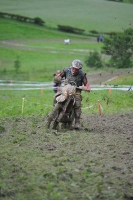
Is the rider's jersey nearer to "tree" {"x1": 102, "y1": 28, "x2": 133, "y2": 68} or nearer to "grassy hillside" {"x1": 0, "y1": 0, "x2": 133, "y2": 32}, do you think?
"grassy hillside" {"x1": 0, "y1": 0, "x2": 133, "y2": 32}

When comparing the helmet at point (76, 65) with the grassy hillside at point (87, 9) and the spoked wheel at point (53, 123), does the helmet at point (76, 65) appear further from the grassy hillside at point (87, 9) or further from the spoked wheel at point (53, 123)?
the grassy hillside at point (87, 9)

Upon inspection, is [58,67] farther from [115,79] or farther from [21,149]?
[21,149]

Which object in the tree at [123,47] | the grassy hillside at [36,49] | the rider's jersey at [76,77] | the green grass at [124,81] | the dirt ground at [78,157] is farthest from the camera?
the grassy hillside at [36,49]

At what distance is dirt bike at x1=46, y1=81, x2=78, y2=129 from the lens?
14336 millimetres

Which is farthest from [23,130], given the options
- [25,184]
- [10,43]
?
[10,43]

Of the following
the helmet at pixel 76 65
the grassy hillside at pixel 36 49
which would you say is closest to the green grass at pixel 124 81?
the grassy hillside at pixel 36 49

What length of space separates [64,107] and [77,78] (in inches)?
38.1

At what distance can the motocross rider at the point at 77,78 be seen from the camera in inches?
576

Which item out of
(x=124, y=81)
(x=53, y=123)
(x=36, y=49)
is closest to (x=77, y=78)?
(x=53, y=123)

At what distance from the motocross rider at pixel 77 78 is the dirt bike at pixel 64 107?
13 centimetres

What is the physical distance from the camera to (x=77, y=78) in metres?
14.9

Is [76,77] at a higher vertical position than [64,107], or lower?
higher

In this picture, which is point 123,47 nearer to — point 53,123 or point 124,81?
point 124,81

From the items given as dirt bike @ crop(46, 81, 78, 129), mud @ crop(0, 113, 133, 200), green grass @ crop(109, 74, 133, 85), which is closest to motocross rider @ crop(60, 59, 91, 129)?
dirt bike @ crop(46, 81, 78, 129)
